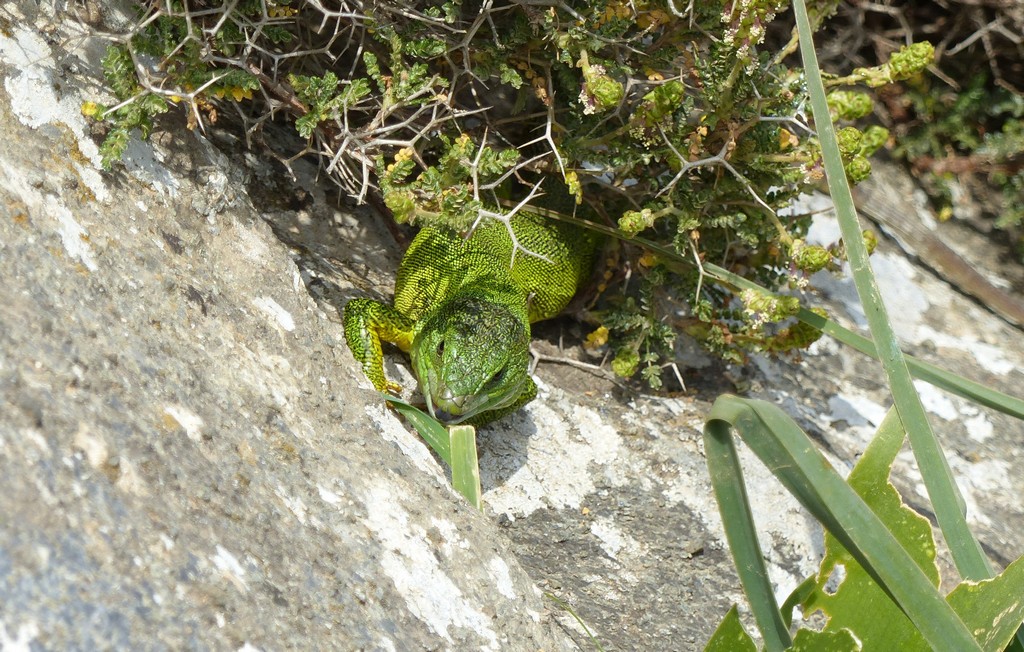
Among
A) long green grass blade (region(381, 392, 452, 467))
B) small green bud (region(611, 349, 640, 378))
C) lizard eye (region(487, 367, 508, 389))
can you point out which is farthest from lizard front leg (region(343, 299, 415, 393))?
small green bud (region(611, 349, 640, 378))

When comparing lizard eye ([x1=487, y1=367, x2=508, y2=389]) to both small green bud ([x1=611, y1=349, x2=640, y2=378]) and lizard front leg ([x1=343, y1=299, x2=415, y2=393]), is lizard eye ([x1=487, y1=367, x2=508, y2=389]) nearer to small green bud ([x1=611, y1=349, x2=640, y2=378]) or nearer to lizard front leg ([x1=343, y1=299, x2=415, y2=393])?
lizard front leg ([x1=343, y1=299, x2=415, y2=393])

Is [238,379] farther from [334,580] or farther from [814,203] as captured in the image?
[814,203]

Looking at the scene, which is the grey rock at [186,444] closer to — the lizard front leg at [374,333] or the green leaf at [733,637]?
the lizard front leg at [374,333]

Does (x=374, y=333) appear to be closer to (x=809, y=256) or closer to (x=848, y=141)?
(x=809, y=256)

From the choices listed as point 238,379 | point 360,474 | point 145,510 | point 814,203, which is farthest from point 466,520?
point 814,203

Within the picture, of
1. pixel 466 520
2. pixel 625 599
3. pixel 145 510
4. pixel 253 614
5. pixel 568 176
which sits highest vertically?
pixel 568 176

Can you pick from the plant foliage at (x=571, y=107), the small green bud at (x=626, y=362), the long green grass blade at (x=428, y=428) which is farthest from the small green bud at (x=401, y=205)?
the small green bud at (x=626, y=362)

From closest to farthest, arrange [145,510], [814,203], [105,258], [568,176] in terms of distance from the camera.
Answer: [145,510] → [105,258] → [568,176] → [814,203]
